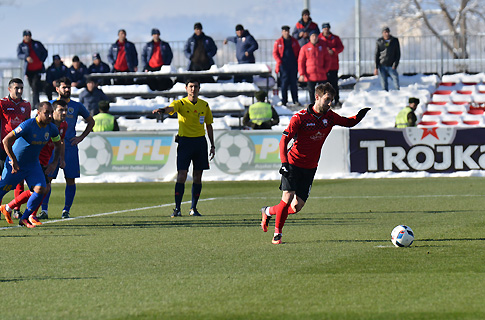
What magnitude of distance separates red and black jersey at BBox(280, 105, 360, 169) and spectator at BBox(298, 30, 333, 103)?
16189mm

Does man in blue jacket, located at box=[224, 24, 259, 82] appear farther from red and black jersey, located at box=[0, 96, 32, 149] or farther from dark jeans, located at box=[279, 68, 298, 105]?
A: red and black jersey, located at box=[0, 96, 32, 149]

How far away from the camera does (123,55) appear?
95.0ft

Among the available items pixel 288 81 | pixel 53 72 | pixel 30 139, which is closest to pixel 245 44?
pixel 288 81

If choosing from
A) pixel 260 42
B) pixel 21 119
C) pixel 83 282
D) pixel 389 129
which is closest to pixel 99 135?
pixel 389 129

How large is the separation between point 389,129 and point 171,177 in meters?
5.57

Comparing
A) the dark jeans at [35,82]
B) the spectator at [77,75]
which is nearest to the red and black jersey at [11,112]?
the dark jeans at [35,82]

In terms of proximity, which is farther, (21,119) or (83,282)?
(21,119)

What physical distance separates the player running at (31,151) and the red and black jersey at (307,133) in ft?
11.4

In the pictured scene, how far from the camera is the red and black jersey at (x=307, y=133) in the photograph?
9.73 metres

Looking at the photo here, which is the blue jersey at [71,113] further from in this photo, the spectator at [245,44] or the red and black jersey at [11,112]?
the spectator at [245,44]

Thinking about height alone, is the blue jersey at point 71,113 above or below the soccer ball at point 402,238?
above

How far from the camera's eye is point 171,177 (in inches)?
877

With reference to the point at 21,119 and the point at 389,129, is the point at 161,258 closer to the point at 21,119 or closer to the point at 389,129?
the point at 21,119

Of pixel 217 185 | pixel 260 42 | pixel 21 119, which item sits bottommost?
pixel 217 185
